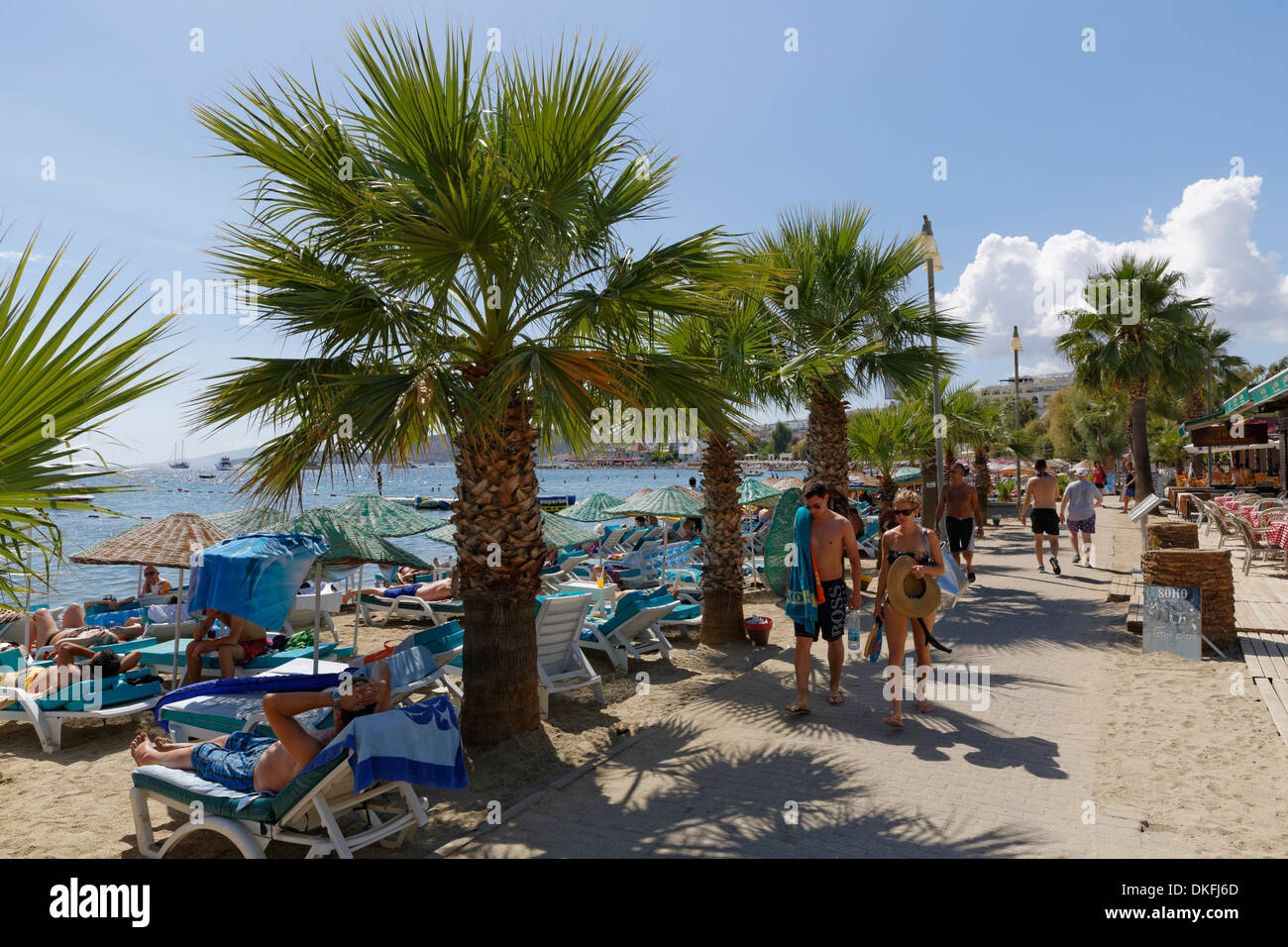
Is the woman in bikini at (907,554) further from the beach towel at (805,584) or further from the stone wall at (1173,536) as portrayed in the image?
the stone wall at (1173,536)

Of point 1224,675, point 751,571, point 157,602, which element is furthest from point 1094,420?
point 157,602

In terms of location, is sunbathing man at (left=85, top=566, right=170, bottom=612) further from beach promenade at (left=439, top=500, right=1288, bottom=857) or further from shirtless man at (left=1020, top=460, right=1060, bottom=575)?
shirtless man at (left=1020, top=460, right=1060, bottom=575)

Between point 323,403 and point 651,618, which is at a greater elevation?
point 323,403

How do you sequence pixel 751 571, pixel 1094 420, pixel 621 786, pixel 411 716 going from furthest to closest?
pixel 1094 420 < pixel 751 571 < pixel 621 786 < pixel 411 716

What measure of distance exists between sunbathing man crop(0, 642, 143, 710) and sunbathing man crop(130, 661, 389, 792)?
3140mm

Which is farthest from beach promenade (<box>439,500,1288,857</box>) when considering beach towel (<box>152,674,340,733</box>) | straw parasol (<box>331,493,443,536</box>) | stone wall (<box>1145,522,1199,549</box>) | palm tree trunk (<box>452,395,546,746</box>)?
straw parasol (<box>331,493,443,536</box>)

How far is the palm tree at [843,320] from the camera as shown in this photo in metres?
11.3

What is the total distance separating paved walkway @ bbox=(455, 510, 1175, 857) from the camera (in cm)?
388

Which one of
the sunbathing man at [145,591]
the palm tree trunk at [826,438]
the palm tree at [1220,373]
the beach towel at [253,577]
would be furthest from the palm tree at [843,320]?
the palm tree at [1220,373]

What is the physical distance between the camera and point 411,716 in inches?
152

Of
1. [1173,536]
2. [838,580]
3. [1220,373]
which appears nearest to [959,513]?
[1173,536]
